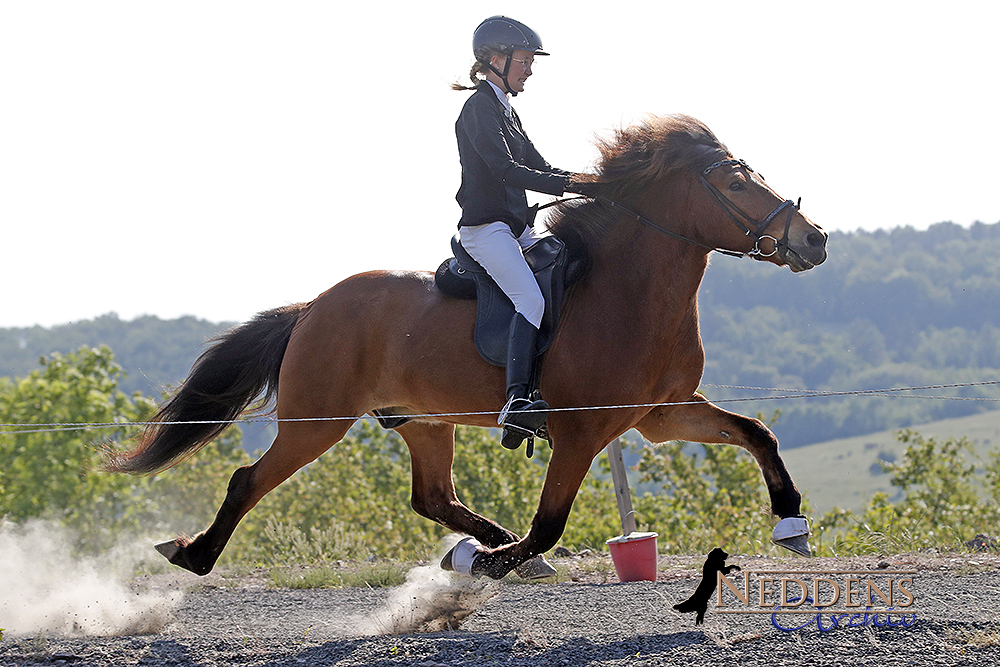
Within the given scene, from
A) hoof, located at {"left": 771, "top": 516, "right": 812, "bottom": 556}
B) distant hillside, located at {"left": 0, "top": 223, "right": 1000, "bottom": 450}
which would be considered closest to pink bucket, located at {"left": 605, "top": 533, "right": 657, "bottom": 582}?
hoof, located at {"left": 771, "top": 516, "right": 812, "bottom": 556}

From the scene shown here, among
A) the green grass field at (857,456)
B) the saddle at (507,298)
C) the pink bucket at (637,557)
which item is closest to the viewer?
the saddle at (507,298)

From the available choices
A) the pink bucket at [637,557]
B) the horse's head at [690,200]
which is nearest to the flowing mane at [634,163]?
the horse's head at [690,200]

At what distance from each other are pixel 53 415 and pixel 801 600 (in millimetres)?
24443

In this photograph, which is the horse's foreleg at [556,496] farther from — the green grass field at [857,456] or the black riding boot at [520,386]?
the green grass field at [857,456]

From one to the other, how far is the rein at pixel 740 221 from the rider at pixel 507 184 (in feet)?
1.74

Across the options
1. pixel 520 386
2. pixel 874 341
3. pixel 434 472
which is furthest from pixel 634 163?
pixel 874 341

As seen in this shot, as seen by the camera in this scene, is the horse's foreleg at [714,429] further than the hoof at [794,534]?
Yes

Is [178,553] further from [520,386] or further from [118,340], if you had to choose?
[118,340]

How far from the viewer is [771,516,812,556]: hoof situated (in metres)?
5.31

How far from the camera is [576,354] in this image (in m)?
5.38

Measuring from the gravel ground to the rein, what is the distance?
1835mm

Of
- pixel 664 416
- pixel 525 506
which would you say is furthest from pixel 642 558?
pixel 525 506

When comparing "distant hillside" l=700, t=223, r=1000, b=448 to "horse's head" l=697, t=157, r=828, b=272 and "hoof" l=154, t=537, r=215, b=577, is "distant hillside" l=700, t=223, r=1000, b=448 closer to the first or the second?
"horse's head" l=697, t=157, r=828, b=272

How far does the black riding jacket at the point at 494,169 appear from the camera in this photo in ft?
18.3
